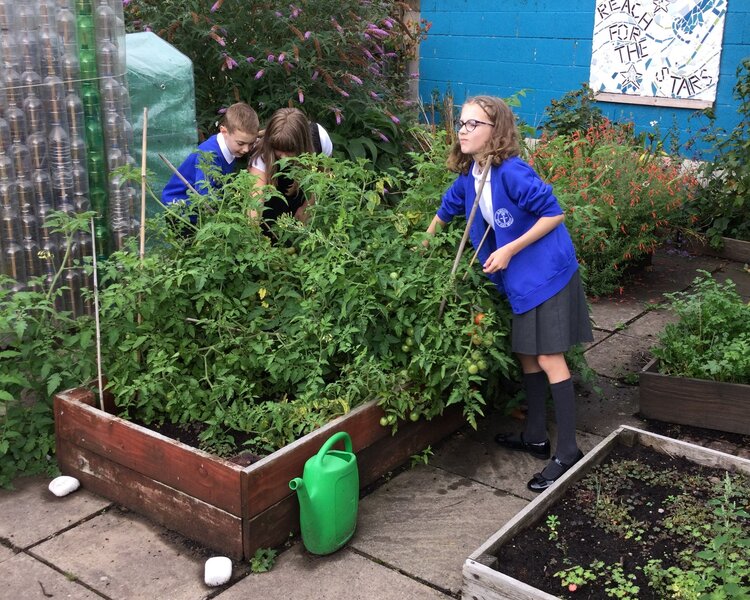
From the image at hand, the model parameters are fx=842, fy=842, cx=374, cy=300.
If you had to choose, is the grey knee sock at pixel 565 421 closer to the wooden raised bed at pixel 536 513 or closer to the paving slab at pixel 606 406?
the wooden raised bed at pixel 536 513

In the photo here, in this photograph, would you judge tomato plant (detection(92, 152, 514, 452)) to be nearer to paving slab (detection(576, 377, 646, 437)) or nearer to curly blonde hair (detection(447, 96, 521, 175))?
curly blonde hair (detection(447, 96, 521, 175))

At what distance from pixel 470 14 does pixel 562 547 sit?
7861mm

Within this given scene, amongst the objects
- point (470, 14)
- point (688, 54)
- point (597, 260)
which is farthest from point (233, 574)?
point (470, 14)

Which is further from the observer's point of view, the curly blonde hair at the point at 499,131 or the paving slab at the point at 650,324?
the paving slab at the point at 650,324

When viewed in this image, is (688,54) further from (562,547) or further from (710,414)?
(562,547)

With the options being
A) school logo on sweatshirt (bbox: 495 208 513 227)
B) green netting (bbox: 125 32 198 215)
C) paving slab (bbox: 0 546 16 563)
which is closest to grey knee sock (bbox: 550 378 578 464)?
school logo on sweatshirt (bbox: 495 208 513 227)

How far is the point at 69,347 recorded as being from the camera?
13.1 feet

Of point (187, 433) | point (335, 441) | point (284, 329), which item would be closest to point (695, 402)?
Result: point (335, 441)

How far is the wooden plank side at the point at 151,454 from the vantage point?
10.6ft

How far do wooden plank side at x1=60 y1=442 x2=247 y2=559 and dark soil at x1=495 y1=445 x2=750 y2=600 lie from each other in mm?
1074

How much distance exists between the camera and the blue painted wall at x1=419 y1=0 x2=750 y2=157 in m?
7.95

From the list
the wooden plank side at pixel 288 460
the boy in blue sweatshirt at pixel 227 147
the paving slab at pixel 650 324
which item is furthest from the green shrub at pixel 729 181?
the wooden plank side at pixel 288 460

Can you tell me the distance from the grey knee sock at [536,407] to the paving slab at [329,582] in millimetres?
1225

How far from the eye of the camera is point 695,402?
4.36 meters
